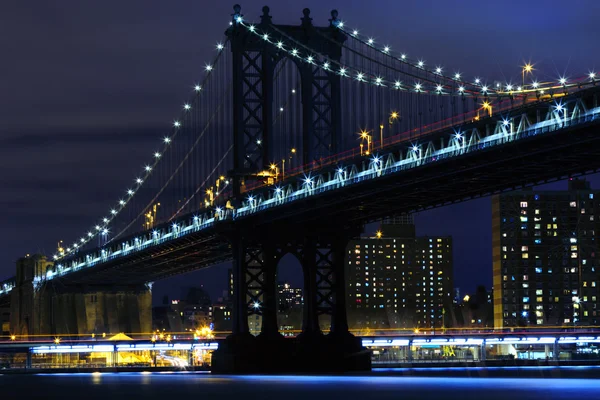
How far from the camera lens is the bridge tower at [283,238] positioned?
3819 inches

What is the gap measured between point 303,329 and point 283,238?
684cm

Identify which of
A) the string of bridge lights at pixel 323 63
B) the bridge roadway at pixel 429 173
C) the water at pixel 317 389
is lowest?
the water at pixel 317 389

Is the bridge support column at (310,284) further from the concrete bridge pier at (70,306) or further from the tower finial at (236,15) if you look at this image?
the concrete bridge pier at (70,306)

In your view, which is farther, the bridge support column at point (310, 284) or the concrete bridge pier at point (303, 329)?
the bridge support column at point (310, 284)

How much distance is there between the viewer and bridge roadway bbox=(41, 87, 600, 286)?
68.2 metres

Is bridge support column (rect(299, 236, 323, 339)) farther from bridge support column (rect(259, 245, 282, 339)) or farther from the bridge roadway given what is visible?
bridge support column (rect(259, 245, 282, 339))

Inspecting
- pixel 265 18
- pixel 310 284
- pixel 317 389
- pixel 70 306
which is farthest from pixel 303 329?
pixel 70 306

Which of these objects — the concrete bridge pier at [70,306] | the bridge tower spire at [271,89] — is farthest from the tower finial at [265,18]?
the concrete bridge pier at [70,306]

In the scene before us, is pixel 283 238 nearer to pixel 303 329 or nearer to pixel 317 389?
pixel 303 329

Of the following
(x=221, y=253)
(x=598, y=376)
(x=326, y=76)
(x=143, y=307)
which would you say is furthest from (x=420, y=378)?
(x=143, y=307)

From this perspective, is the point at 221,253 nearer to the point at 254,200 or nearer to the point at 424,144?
the point at 254,200

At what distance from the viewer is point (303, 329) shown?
99.0 meters

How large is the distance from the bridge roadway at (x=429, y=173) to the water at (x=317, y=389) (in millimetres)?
11537

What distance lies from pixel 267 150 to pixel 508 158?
29.6 m
